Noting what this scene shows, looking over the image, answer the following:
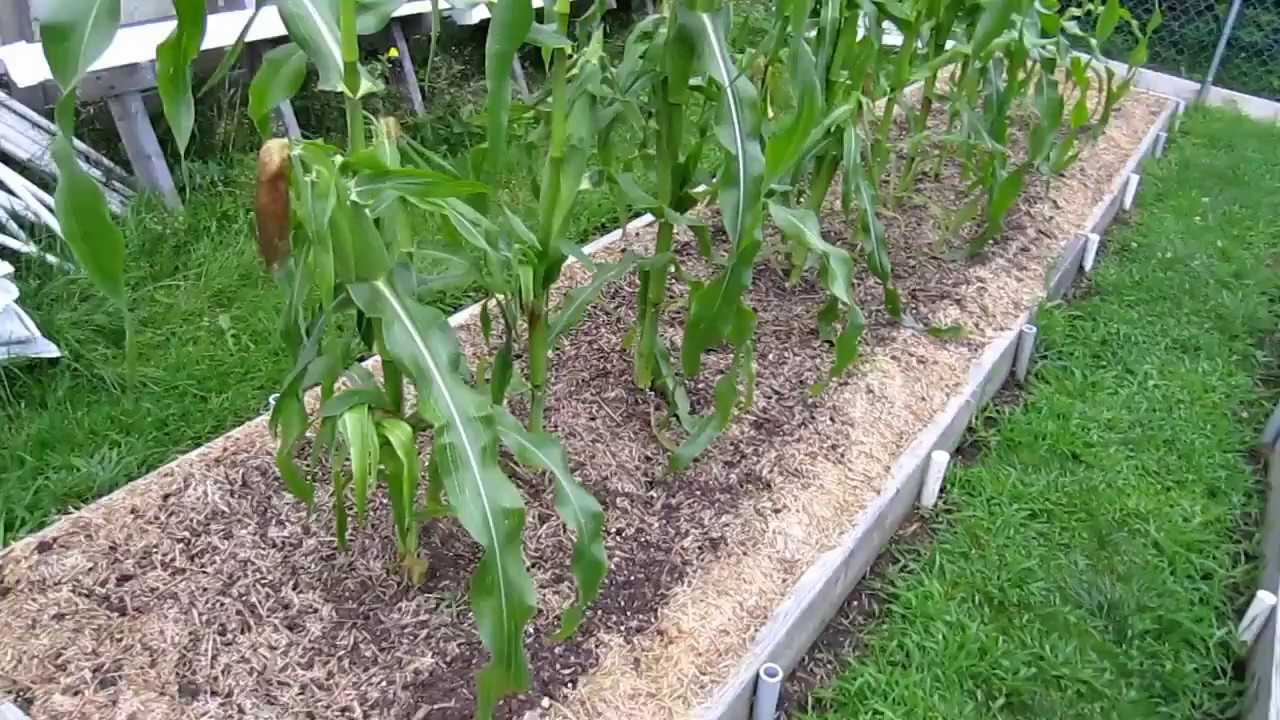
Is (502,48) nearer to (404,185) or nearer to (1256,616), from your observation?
(404,185)

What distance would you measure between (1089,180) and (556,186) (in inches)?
122

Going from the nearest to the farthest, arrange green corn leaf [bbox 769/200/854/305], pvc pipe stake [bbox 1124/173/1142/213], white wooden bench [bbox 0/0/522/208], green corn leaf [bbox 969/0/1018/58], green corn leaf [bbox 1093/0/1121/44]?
green corn leaf [bbox 769/200/854/305] → green corn leaf [bbox 969/0/1018/58] → white wooden bench [bbox 0/0/522/208] → green corn leaf [bbox 1093/0/1121/44] → pvc pipe stake [bbox 1124/173/1142/213]

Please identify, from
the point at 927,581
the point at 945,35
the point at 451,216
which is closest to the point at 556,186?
the point at 451,216

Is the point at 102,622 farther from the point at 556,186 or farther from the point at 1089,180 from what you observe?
the point at 1089,180

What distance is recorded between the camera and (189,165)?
3.53m

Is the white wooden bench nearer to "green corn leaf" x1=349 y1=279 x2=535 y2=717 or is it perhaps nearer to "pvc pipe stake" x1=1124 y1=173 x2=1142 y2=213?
"green corn leaf" x1=349 y1=279 x2=535 y2=717

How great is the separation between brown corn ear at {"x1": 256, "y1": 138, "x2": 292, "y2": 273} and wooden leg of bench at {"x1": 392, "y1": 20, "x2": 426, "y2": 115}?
3.04 meters

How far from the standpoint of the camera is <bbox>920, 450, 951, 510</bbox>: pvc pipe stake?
2.49m

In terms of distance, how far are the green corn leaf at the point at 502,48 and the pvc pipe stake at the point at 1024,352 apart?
2.08 m

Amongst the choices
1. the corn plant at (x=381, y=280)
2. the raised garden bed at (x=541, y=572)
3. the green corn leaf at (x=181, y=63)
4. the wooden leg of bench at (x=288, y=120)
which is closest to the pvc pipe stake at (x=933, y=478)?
the raised garden bed at (x=541, y=572)

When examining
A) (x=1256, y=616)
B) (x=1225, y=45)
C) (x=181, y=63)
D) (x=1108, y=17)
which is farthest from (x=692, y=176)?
(x=1225, y=45)

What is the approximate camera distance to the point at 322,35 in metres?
1.31

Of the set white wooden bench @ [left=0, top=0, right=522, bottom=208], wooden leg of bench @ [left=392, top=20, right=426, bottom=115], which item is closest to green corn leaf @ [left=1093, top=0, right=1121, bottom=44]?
white wooden bench @ [left=0, top=0, right=522, bottom=208]

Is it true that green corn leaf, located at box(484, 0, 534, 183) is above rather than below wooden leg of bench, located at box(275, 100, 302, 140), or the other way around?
above
